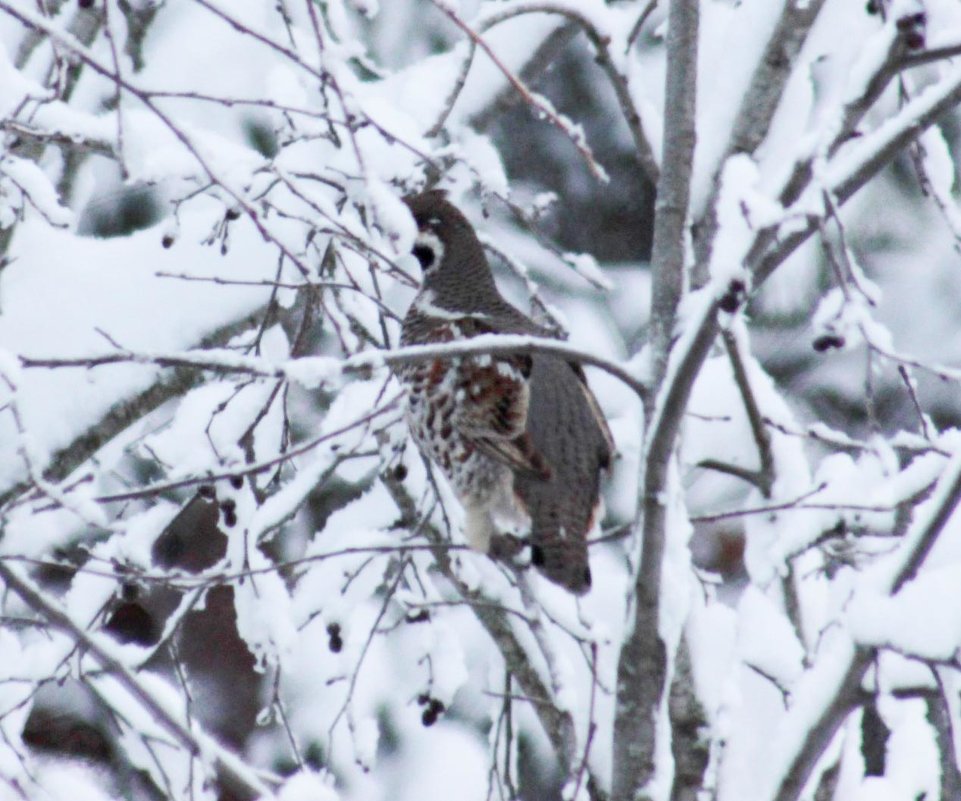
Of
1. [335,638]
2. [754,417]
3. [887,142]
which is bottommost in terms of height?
[335,638]

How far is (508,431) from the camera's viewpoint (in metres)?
3.96

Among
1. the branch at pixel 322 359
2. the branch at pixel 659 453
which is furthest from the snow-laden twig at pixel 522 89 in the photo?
the branch at pixel 322 359

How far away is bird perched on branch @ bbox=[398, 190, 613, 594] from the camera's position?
3922 mm

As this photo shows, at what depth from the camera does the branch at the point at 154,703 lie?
208 centimetres

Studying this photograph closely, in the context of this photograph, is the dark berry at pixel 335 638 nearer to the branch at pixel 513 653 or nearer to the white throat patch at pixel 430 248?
the branch at pixel 513 653

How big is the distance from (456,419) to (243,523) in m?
0.68

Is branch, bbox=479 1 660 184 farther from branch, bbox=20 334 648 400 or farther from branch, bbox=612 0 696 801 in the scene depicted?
branch, bbox=20 334 648 400

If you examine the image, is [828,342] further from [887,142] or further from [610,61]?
[610,61]

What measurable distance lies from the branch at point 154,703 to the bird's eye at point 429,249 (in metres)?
2.28

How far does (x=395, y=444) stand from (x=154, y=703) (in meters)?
1.69

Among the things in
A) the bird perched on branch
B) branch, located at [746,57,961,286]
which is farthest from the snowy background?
the bird perched on branch

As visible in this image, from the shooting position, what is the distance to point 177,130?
8.16ft

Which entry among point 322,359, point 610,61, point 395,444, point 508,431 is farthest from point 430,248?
point 322,359

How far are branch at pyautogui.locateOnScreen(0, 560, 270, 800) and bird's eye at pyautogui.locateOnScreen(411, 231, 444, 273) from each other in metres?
2.28
